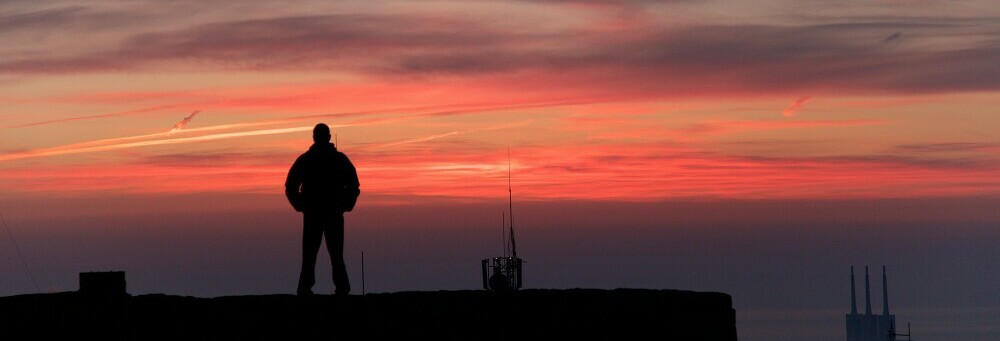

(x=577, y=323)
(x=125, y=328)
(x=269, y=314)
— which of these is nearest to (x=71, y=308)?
(x=125, y=328)

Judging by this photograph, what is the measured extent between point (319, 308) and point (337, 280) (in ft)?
6.44

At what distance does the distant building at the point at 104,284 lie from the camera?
20.1 meters

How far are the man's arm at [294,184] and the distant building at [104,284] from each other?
2.35 m

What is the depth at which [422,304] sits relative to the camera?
19734 millimetres

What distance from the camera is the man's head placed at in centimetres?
2053

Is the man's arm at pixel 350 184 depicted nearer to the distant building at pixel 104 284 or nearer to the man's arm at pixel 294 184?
the man's arm at pixel 294 184

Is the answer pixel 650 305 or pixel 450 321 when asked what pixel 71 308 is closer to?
pixel 450 321

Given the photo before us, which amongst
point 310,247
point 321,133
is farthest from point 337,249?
point 321,133

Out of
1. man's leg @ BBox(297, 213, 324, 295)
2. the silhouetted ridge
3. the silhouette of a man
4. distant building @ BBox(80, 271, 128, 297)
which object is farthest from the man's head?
distant building @ BBox(80, 271, 128, 297)

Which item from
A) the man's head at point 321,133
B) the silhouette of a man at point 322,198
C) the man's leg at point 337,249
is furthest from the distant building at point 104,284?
the man's head at point 321,133

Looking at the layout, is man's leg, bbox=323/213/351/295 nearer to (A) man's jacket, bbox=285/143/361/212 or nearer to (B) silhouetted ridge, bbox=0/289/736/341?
(A) man's jacket, bbox=285/143/361/212

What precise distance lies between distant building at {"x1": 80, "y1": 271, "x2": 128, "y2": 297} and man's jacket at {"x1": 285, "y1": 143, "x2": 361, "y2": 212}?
2.41m

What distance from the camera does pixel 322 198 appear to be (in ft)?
68.6

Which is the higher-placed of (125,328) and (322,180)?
(322,180)
